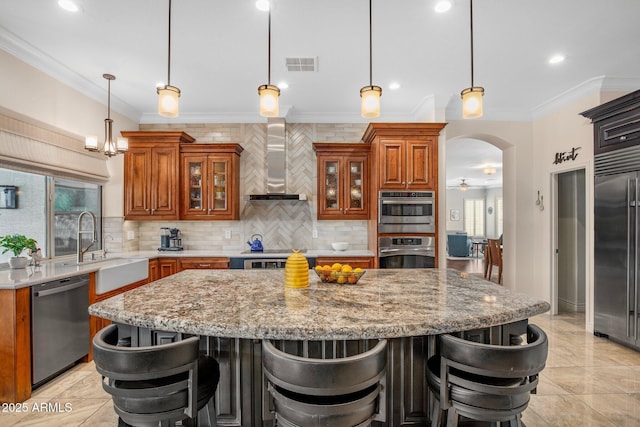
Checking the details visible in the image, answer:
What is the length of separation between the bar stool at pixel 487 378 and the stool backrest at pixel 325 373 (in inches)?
15.8

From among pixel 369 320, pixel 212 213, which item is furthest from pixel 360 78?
pixel 369 320

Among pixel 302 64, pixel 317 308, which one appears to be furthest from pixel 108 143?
pixel 317 308

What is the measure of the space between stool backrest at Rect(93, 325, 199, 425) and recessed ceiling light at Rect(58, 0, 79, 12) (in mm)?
2583

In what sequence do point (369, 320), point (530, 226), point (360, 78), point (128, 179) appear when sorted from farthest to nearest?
point (530, 226), point (128, 179), point (360, 78), point (369, 320)

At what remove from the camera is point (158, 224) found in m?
4.99

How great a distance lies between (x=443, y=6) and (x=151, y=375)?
3025mm

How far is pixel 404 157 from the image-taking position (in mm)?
4195

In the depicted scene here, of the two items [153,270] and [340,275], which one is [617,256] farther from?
[153,270]

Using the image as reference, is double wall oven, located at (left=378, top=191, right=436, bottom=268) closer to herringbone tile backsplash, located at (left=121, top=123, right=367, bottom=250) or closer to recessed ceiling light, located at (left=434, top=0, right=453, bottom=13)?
herringbone tile backsplash, located at (left=121, top=123, right=367, bottom=250)

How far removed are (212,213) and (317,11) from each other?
9.97ft

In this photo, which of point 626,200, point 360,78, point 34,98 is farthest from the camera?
point 360,78

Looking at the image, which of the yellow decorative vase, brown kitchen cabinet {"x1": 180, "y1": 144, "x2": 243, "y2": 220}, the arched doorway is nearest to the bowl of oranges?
the yellow decorative vase

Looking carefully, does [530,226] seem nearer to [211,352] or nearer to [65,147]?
[211,352]

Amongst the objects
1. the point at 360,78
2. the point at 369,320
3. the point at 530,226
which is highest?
the point at 360,78
